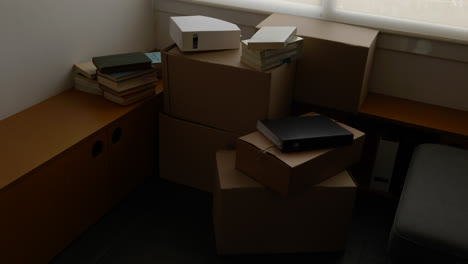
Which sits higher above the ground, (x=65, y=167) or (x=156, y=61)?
(x=156, y=61)

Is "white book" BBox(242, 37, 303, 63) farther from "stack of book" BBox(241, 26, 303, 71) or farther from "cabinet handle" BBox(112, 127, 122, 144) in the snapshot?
"cabinet handle" BBox(112, 127, 122, 144)

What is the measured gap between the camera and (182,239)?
2.22 m

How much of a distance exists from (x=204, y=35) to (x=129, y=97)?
0.46 meters

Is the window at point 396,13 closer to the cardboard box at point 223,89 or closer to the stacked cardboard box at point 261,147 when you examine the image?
the stacked cardboard box at point 261,147

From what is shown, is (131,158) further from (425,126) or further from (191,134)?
(425,126)

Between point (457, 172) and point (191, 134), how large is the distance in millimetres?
1195

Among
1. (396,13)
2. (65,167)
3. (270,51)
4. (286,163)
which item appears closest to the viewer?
(286,163)

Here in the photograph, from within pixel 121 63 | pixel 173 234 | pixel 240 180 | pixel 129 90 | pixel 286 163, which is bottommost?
pixel 173 234

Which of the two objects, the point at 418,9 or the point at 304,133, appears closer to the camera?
the point at 304,133

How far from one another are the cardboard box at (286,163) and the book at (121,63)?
0.68m

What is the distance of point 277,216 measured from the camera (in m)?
2.06

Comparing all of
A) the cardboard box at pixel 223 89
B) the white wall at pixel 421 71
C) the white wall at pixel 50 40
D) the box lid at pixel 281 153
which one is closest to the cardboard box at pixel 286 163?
the box lid at pixel 281 153

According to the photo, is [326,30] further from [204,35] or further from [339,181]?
[339,181]

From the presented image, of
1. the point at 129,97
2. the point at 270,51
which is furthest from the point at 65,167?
the point at 270,51
